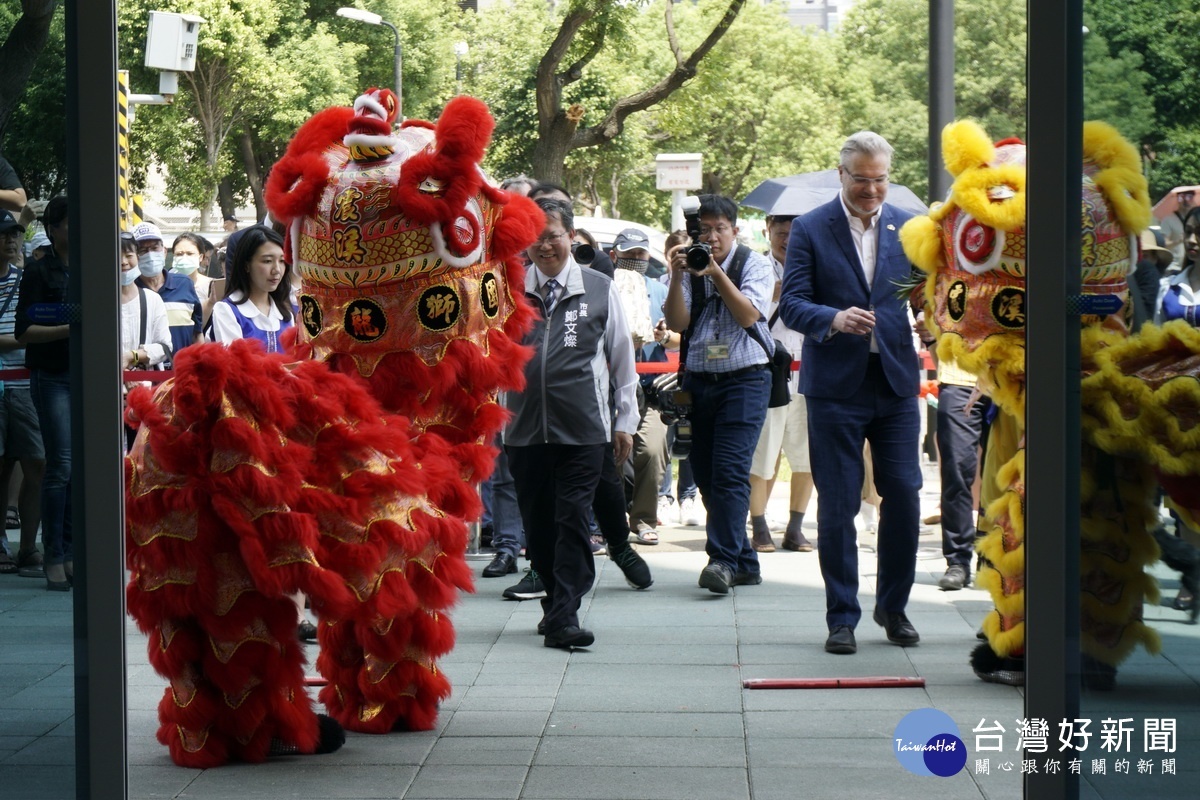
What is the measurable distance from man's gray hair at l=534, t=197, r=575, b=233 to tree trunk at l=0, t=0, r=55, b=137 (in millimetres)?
3494

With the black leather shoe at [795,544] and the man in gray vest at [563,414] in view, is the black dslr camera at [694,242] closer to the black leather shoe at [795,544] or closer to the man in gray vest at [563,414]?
the man in gray vest at [563,414]

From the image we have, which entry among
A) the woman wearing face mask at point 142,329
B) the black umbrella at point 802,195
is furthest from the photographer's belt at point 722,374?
the woman wearing face mask at point 142,329

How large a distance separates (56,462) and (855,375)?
3.61 meters

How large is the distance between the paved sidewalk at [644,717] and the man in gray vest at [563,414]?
36cm

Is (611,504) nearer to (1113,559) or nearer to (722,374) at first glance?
(722,374)

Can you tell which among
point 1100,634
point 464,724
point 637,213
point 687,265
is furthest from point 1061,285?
point 637,213

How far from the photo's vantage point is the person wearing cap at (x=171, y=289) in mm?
8961

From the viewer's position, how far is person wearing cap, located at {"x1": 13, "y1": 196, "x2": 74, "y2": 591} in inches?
138

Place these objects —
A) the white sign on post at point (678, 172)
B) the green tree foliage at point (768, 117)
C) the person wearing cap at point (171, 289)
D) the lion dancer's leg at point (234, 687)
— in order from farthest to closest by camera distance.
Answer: the green tree foliage at point (768, 117) → the white sign on post at point (678, 172) → the person wearing cap at point (171, 289) → the lion dancer's leg at point (234, 687)

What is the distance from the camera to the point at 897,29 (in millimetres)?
9141

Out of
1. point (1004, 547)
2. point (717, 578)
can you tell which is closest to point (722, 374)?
point (717, 578)

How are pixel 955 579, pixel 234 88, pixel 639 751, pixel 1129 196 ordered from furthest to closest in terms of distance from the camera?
pixel 234 88, pixel 955 579, pixel 639 751, pixel 1129 196

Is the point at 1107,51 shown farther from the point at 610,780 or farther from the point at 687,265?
the point at 687,265

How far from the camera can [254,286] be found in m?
6.50
